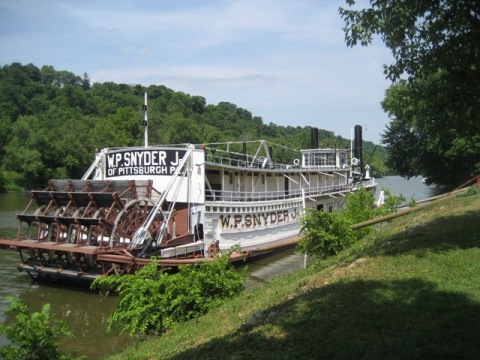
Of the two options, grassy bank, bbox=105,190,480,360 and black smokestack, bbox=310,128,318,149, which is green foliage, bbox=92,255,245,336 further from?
black smokestack, bbox=310,128,318,149

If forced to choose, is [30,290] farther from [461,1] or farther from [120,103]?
[120,103]

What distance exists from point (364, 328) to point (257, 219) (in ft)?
56.2

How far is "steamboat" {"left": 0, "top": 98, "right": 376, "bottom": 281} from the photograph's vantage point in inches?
674

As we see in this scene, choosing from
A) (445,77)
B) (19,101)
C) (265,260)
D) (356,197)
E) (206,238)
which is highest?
(19,101)

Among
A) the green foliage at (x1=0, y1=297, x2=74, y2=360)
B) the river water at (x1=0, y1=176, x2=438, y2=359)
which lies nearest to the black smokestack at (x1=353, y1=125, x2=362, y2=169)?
the river water at (x1=0, y1=176, x2=438, y2=359)

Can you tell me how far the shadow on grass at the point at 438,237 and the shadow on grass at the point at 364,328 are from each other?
2.04 m

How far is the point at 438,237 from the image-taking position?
9.38 metres

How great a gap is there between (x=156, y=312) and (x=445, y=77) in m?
6.47

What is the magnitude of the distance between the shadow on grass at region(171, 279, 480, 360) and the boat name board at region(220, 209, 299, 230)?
44.1 feet

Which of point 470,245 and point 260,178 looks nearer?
point 470,245

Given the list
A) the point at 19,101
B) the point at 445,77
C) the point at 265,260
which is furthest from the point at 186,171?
the point at 19,101

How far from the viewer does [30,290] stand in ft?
55.5

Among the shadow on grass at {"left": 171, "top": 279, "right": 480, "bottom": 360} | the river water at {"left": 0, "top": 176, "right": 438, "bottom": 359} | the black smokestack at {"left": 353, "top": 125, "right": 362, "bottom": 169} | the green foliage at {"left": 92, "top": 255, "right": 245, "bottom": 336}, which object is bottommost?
the river water at {"left": 0, "top": 176, "right": 438, "bottom": 359}

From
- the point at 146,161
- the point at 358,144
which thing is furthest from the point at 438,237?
the point at 358,144
